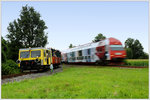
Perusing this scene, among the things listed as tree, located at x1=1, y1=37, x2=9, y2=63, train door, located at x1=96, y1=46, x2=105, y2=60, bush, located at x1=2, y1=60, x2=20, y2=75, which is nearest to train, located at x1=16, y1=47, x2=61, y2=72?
bush, located at x1=2, y1=60, x2=20, y2=75

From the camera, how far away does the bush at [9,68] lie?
504 inches

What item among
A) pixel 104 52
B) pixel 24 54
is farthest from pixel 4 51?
pixel 104 52

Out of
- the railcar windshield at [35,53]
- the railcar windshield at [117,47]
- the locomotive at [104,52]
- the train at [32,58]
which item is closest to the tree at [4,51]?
the train at [32,58]

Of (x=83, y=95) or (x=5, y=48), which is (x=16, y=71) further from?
(x=83, y=95)

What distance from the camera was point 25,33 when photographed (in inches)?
588

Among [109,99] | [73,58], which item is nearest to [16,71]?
[109,99]

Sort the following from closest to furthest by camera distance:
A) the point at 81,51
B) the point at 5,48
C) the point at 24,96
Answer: the point at 24,96
the point at 5,48
the point at 81,51

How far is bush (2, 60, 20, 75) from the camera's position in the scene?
12.8 m

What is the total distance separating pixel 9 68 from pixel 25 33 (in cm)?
369

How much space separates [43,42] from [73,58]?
37.4 feet

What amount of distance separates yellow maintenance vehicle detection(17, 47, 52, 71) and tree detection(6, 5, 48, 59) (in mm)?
542

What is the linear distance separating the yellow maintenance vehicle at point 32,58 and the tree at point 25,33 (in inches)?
21.3

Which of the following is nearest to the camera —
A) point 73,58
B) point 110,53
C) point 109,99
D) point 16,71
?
point 109,99

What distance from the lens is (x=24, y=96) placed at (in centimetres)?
530
